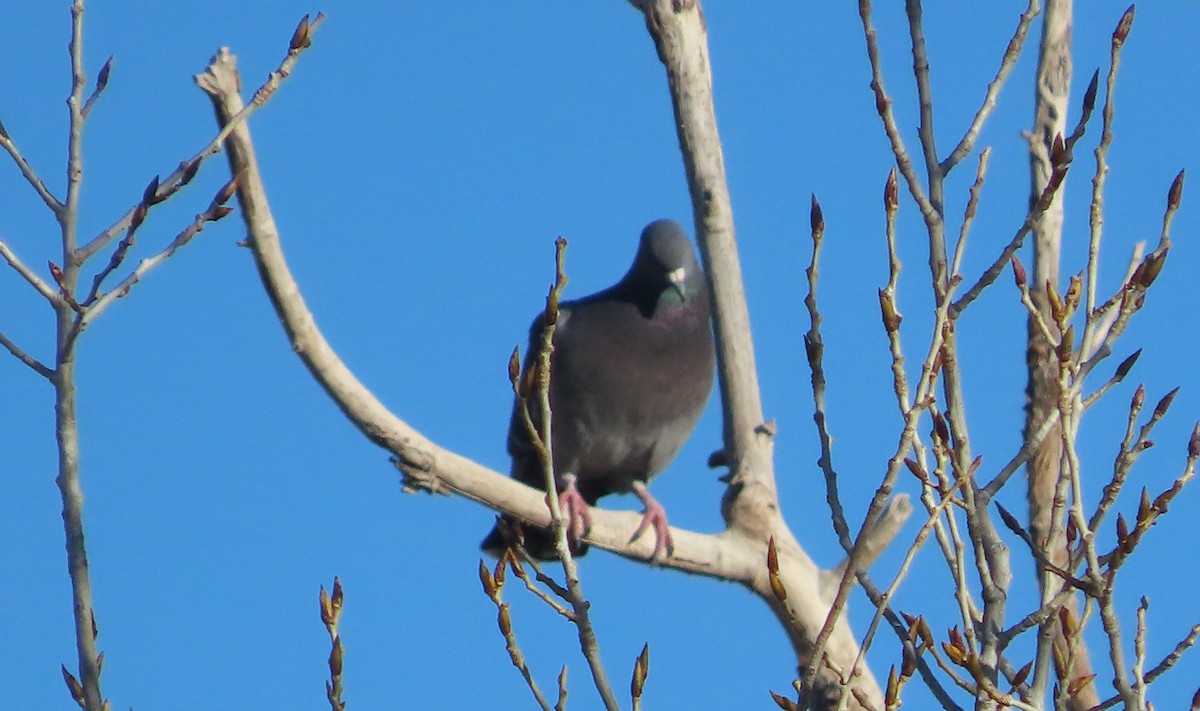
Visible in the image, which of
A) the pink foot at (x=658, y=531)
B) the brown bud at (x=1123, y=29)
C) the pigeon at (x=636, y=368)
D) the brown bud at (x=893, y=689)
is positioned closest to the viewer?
the brown bud at (x=893, y=689)

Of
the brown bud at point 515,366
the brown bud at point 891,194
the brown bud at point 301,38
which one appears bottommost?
the brown bud at point 515,366

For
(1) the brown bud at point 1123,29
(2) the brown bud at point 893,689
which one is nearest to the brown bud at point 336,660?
(2) the brown bud at point 893,689

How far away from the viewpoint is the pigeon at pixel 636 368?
6.56m

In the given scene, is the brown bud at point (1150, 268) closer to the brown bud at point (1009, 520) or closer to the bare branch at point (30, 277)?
the brown bud at point (1009, 520)

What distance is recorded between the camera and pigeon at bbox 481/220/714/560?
6562 millimetres

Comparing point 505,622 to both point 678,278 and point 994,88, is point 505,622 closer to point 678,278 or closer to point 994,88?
point 994,88

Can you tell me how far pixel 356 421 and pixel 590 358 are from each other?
109 inches

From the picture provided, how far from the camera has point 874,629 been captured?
297 centimetres

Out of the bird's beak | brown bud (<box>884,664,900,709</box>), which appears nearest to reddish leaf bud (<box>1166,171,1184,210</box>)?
brown bud (<box>884,664,900,709</box>)

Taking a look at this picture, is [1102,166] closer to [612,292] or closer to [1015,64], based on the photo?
[1015,64]

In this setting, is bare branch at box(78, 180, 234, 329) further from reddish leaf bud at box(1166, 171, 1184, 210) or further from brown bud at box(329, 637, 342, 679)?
reddish leaf bud at box(1166, 171, 1184, 210)

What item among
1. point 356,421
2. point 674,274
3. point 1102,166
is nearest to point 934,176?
point 1102,166

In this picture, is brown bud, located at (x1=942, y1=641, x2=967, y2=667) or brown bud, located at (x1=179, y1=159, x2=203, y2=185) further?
brown bud, located at (x1=179, y1=159, x2=203, y2=185)

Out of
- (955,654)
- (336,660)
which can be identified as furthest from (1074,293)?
(336,660)
